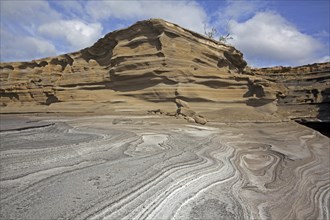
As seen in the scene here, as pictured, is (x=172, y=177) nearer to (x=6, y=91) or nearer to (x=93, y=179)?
(x=93, y=179)

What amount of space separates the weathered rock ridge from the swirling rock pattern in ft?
7.42

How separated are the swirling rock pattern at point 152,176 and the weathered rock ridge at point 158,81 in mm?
2261

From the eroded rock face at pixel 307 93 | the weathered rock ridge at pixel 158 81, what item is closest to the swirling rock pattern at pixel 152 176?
the weathered rock ridge at pixel 158 81

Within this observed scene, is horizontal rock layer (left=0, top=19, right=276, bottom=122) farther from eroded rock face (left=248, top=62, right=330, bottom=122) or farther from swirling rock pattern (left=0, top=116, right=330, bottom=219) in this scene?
eroded rock face (left=248, top=62, right=330, bottom=122)

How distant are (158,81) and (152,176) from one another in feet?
16.6

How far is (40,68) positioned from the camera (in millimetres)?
11164

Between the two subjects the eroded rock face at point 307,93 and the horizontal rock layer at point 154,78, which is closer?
the horizontal rock layer at point 154,78

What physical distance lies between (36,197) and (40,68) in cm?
968

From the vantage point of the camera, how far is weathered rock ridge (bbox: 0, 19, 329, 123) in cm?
782

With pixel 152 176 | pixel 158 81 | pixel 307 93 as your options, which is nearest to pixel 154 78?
pixel 158 81

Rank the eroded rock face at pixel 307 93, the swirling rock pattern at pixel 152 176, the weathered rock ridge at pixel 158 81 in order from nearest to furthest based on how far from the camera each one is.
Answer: the swirling rock pattern at pixel 152 176, the weathered rock ridge at pixel 158 81, the eroded rock face at pixel 307 93

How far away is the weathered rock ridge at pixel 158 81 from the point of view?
7816 millimetres

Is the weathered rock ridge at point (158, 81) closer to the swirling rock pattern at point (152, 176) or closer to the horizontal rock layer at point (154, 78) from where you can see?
the horizontal rock layer at point (154, 78)

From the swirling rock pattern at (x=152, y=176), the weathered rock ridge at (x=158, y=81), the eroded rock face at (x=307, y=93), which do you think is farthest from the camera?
the eroded rock face at (x=307, y=93)
